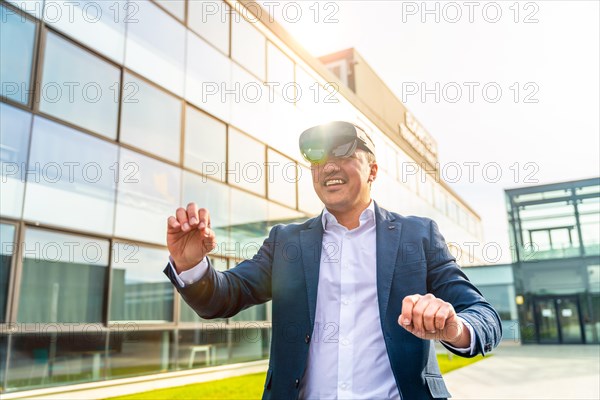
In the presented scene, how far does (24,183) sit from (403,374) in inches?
292

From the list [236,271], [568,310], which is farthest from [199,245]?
[568,310]

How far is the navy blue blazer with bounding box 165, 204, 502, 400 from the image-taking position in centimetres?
175

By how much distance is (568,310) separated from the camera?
2725 cm

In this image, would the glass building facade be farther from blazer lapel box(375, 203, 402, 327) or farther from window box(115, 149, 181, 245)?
Answer: blazer lapel box(375, 203, 402, 327)

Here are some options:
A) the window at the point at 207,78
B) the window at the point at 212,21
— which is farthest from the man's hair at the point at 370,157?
the window at the point at 212,21

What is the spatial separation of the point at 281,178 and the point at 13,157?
27.5ft

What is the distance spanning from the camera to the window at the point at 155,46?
10148 mm

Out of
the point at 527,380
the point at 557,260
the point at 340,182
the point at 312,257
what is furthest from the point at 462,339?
the point at 557,260

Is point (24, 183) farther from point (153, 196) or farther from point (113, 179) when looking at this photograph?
point (153, 196)

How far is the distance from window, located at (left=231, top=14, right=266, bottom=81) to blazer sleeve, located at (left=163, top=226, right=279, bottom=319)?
12.1 meters

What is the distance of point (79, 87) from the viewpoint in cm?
878

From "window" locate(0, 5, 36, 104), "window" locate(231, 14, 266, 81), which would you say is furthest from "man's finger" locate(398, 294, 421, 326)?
"window" locate(231, 14, 266, 81)

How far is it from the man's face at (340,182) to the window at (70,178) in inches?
271

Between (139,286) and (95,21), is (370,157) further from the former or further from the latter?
(95,21)
